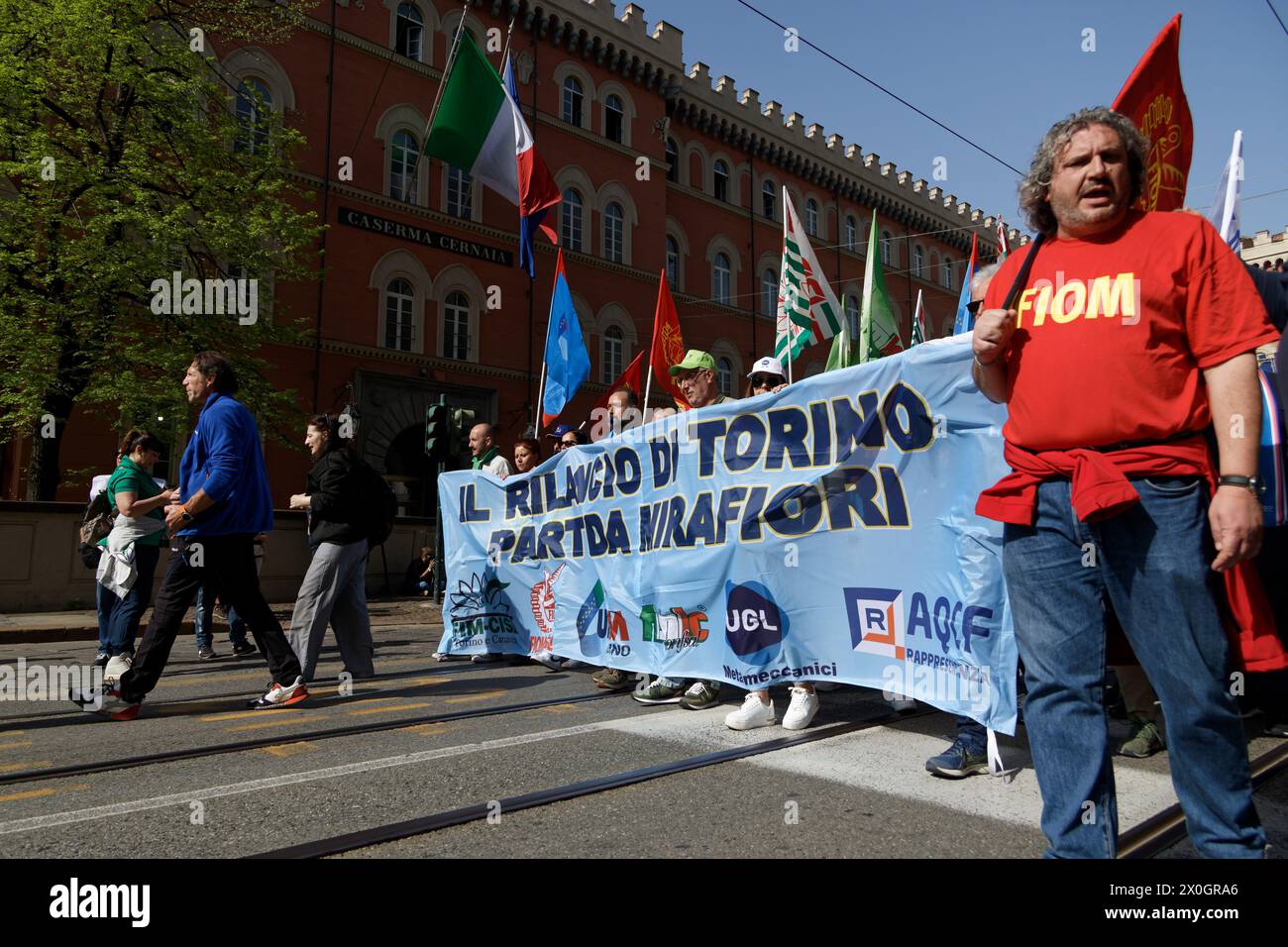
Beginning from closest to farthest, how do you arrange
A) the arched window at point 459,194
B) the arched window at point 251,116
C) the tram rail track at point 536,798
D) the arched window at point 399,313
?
the tram rail track at point 536,798, the arched window at point 251,116, the arched window at point 399,313, the arched window at point 459,194

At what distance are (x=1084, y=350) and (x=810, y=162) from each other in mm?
34098

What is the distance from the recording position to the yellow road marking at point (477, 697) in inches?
212

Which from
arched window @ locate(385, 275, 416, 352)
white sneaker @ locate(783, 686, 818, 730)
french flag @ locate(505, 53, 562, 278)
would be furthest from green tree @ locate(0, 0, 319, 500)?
white sneaker @ locate(783, 686, 818, 730)

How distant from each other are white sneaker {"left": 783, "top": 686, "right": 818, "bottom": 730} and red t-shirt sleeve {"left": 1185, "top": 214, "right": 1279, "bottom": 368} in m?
2.74

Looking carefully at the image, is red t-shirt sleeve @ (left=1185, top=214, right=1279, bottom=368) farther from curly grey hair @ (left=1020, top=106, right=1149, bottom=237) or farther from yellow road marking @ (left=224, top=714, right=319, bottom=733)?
yellow road marking @ (left=224, top=714, right=319, bottom=733)

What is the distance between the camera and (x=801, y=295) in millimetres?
12438

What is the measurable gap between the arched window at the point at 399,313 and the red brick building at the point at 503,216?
0.16ft

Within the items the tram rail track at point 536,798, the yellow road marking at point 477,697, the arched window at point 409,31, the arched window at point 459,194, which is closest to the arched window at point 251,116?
the arched window at point 409,31

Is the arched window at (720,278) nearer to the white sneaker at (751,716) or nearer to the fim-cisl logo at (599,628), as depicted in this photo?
the fim-cisl logo at (599,628)

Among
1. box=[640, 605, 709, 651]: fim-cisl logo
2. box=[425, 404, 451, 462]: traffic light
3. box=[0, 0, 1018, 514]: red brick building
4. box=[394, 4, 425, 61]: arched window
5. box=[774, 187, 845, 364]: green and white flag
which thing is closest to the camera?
box=[640, 605, 709, 651]: fim-cisl logo

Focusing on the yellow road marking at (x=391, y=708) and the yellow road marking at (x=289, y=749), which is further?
the yellow road marking at (x=391, y=708)

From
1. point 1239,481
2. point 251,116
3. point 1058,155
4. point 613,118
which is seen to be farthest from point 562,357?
point 613,118

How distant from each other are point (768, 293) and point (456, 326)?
13.6 meters

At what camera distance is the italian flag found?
12016 mm
